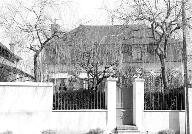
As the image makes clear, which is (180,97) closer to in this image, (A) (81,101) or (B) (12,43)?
(A) (81,101)

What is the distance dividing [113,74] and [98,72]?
846 mm

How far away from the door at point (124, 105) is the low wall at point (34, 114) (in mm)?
996

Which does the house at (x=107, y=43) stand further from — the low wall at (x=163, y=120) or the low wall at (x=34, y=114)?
the low wall at (x=163, y=120)

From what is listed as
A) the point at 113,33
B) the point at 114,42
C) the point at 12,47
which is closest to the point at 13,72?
the point at 12,47

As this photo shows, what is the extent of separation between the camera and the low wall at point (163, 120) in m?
13.9

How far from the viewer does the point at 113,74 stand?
1596 cm

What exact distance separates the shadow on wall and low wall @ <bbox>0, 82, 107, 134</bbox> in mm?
3150

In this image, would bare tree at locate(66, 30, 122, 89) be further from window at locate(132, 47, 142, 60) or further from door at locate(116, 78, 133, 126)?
door at locate(116, 78, 133, 126)

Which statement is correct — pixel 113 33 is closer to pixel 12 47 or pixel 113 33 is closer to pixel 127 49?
pixel 127 49

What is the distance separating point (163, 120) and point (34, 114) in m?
6.00

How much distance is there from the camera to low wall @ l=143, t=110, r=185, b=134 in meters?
13.9

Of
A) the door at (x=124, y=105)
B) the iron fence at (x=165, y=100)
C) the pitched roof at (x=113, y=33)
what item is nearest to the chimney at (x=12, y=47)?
the pitched roof at (x=113, y=33)

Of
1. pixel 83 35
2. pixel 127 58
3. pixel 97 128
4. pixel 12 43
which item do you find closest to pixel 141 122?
pixel 97 128

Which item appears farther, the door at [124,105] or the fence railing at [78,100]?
the door at [124,105]
